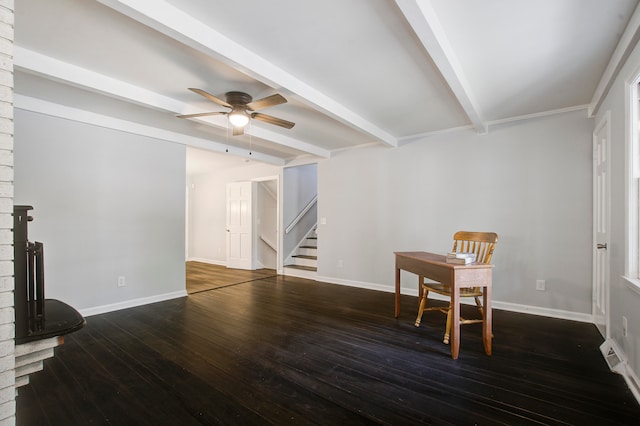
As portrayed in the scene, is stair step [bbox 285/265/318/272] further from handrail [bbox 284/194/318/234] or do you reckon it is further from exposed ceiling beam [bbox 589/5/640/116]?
exposed ceiling beam [bbox 589/5/640/116]

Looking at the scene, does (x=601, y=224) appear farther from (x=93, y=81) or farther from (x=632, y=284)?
(x=93, y=81)

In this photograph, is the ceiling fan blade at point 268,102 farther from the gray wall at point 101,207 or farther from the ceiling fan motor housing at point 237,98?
the gray wall at point 101,207

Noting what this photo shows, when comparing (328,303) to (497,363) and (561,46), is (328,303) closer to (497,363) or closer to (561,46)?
(497,363)

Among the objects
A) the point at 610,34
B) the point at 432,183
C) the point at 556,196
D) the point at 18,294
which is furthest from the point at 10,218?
the point at 556,196

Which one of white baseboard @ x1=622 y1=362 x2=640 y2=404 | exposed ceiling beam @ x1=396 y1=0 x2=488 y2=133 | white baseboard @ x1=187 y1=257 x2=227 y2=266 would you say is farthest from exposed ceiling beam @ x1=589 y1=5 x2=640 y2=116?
white baseboard @ x1=187 y1=257 x2=227 y2=266

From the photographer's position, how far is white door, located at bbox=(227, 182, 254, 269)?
6566mm

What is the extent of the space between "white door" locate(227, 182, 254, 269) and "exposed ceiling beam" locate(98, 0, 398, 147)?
400 centimetres

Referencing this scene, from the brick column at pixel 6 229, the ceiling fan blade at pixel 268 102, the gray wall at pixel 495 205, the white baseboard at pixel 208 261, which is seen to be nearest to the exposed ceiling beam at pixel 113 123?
the ceiling fan blade at pixel 268 102

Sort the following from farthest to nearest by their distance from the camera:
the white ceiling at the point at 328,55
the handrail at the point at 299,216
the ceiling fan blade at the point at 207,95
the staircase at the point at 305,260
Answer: the handrail at the point at 299,216, the staircase at the point at 305,260, the ceiling fan blade at the point at 207,95, the white ceiling at the point at 328,55

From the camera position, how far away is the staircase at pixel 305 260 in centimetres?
576

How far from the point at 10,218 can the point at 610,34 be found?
3590 mm

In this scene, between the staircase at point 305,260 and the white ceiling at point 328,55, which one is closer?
the white ceiling at point 328,55

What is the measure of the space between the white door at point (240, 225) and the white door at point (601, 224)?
5.65 m

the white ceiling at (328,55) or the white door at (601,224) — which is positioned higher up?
the white ceiling at (328,55)
